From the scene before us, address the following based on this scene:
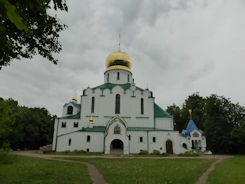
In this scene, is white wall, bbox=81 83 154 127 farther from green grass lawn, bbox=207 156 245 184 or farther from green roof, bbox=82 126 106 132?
green grass lawn, bbox=207 156 245 184

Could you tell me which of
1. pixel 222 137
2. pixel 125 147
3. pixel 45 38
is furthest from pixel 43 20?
pixel 222 137

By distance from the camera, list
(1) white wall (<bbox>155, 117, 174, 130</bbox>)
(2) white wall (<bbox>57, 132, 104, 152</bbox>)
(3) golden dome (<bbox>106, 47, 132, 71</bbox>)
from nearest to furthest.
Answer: (2) white wall (<bbox>57, 132, 104, 152</bbox>)
(1) white wall (<bbox>155, 117, 174, 130</bbox>)
(3) golden dome (<bbox>106, 47, 132, 71</bbox>)

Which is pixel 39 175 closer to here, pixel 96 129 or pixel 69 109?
pixel 96 129

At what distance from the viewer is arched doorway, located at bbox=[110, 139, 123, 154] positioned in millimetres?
26266

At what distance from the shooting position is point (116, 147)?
93.1 feet

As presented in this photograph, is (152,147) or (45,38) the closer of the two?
(45,38)

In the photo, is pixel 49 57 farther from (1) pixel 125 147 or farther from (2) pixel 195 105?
(2) pixel 195 105

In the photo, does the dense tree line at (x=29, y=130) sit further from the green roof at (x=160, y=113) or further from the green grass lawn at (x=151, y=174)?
the green grass lawn at (x=151, y=174)

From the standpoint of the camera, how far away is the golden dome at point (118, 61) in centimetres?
3666

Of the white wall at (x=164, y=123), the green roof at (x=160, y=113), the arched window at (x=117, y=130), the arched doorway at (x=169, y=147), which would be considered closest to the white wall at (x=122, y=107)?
the white wall at (x=164, y=123)

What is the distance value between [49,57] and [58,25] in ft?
4.55

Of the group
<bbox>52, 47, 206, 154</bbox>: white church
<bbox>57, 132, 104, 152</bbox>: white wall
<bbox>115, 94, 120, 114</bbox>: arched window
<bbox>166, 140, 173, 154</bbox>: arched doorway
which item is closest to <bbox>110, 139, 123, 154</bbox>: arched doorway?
<bbox>52, 47, 206, 154</bbox>: white church

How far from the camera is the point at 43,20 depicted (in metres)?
6.45

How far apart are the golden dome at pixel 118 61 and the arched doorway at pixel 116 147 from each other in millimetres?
15074
